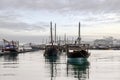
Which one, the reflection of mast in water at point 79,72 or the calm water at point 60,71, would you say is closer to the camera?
the calm water at point 60,71

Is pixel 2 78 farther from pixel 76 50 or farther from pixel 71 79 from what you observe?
pixel 76 50

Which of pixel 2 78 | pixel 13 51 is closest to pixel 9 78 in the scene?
pixel 2 78

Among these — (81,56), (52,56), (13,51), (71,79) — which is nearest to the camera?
(71,79)

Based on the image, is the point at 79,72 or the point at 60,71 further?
the point at 60,71

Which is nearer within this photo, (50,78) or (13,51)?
(50,78)

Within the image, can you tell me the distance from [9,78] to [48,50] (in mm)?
68615

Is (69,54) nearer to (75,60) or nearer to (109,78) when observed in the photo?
(75,60)

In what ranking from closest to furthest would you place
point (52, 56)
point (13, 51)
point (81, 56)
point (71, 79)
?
point (71, 79)
point (81, 56)
point (52, 56)
point (13, 51)

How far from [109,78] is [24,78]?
9561 millimetres

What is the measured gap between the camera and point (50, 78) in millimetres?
44156

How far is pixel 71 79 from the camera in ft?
141

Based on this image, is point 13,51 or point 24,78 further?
point 13,51

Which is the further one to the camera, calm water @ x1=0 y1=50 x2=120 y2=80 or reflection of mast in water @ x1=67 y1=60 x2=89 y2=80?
reflection of mast in water @ x1=67 y1=60 x2=89 y2=80

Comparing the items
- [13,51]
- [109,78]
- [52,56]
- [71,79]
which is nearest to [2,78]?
[71,79]
